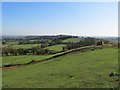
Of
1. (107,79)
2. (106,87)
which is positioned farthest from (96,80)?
(106,87)

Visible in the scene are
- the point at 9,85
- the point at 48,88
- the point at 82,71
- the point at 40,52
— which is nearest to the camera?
the point at 48,88

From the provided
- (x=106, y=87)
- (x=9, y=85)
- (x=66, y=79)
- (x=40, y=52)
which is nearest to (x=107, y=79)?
(x=106, y=87)

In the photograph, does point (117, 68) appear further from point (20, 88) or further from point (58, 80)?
point (20, 88)

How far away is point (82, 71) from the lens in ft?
82.3

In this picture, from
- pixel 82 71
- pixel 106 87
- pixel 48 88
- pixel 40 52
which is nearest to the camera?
pixel 106 87

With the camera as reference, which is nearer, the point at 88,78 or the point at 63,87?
the point at 63,87

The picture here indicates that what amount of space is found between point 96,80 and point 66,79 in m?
3.25

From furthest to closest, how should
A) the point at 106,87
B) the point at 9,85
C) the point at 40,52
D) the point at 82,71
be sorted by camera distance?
the point at 40,52 → the point at 82,71 → the point at 9,85 → the point at 106,87

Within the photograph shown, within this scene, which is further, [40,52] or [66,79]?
[40,52]

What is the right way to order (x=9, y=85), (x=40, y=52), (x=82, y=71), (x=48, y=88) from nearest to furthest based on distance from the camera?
(x=48, y=88)
(x=9, y=85)
(x=82, y=71)
(x=40, y=52)

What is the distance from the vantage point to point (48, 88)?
19.5 metres

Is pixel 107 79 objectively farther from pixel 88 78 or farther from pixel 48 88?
pixel 48 88

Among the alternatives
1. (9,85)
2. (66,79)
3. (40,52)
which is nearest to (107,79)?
(66,79)

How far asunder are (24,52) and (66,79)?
46.6m
